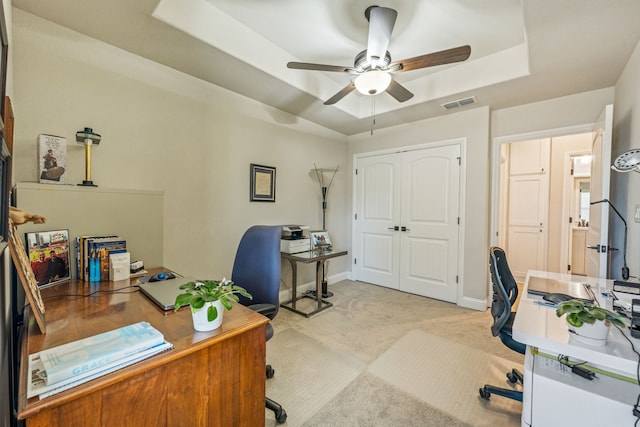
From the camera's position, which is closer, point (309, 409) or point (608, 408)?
point (608, 408)

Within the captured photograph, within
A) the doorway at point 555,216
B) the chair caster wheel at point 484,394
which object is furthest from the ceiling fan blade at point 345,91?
the doorway at point 555,216

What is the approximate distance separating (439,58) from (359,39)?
850mm

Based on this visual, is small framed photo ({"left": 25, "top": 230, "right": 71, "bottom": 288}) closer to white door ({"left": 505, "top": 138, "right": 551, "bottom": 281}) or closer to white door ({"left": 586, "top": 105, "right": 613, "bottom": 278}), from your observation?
white door ({"left": 586, "top": 105, "right": 613, "bottom": 278})

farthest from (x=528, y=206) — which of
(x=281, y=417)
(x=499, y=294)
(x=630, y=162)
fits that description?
(x=281, y=417)

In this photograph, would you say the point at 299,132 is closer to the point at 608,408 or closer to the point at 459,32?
the point at 459,32

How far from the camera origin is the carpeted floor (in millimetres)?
1616

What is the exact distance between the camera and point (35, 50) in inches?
70.0

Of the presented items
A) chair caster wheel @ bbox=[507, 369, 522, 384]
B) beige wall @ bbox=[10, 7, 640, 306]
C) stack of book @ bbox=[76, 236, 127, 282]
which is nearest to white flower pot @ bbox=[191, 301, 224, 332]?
stack of book @ bbox=[76, 236, 127, 282]

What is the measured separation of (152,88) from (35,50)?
0.69 meters

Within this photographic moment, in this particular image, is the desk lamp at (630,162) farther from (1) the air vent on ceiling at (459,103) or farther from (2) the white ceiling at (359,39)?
(1) the air vent on ceiling at (459,103)

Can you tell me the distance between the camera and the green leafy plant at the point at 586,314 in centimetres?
98

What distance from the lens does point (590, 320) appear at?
99cm

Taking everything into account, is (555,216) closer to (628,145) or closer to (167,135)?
(628,145)

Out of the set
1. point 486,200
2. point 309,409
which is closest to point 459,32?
point 486,200
